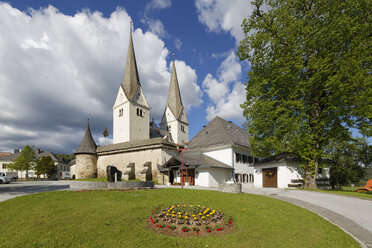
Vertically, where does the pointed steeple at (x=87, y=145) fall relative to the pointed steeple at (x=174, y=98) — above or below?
below

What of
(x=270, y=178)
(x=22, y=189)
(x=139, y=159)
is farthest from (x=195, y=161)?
(x=22, y=189)

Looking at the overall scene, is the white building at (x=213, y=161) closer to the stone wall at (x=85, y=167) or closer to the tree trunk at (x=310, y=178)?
the tree trunk at (x=310, y=178)

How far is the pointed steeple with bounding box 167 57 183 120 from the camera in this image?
194 feet

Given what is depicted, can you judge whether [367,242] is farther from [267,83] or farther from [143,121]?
[143,121]

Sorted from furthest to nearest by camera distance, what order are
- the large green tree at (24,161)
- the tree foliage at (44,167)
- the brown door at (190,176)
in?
the tree foliage at (44,167)
the large green tree at (24,161)
the brown door at (190,176)

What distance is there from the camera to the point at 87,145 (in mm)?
32812

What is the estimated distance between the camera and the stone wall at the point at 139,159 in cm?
2655

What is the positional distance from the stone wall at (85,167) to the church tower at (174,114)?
96.1ft

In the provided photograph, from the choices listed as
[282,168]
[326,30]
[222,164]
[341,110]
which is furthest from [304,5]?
[222,164]

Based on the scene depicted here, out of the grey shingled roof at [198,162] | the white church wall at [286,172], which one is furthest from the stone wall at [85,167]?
the white church wall at [286,172]

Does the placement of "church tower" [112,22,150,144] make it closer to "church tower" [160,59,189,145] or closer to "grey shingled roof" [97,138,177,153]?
"grey shingled roof" [97,138,177,153]

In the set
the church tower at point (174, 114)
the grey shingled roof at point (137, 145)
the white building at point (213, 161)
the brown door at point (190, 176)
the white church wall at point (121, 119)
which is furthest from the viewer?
the church tower at point (174, 114)

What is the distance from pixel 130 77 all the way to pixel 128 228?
41780mm

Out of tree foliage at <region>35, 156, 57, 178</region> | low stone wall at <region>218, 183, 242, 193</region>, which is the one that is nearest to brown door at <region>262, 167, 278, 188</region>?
low stone wall at <region>218, 183, 242, 193</region>
